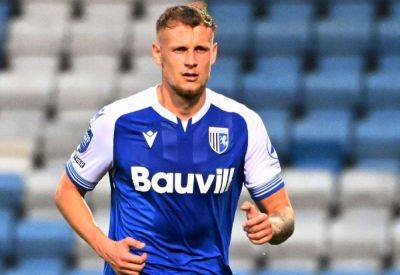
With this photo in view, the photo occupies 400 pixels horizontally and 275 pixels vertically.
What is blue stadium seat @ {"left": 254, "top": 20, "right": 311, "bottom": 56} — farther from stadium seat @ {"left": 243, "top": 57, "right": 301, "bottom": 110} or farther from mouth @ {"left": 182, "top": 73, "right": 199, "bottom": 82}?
mouth @ {"left": 182, "top": 73, "right": 199, "bottom": 82}

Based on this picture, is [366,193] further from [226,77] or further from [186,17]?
[186,17]

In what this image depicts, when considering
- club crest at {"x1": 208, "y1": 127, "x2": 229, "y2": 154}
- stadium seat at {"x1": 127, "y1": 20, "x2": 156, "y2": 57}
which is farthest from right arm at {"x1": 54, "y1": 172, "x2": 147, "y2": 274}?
stadium seat at {"x1": 127, "y1": 20, "x2": 156, "y2": 57}

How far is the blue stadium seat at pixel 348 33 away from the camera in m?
7.38

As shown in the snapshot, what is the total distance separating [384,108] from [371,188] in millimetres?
535

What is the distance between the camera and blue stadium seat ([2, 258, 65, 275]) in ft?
22.0

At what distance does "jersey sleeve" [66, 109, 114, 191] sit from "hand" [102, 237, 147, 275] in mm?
311

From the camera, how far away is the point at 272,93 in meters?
7.16

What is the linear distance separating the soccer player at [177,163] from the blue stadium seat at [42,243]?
8.66 feet

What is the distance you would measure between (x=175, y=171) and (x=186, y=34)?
17.0 inches

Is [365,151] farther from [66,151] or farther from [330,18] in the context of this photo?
[66,151]

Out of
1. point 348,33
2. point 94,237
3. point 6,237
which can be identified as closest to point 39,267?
point 6,237

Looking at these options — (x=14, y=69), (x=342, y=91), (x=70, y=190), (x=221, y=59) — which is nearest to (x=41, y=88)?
(x=14, y=69)

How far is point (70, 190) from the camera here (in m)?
4.19

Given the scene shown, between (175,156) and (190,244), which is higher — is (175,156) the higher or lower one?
the higher one
